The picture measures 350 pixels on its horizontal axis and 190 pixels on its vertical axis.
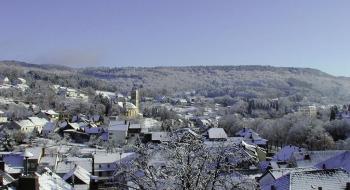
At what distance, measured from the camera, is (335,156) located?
4091cm

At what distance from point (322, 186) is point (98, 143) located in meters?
69.5

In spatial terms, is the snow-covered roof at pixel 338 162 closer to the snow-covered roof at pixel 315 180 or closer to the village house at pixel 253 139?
the snow-covered roof at pixel 315 180

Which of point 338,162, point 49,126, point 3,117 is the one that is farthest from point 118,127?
point 338,162

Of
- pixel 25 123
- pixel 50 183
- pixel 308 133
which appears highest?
pixel 50 183

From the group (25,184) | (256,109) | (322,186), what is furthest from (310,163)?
(256,109)

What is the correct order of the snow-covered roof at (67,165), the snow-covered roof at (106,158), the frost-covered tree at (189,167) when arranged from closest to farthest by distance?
the frost-covered tree at (189,167) → the snow-covered roof at (67,165) → the snow-covered roof at (106,158)

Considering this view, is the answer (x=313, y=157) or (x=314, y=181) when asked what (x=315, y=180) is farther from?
(x=313, y=157)

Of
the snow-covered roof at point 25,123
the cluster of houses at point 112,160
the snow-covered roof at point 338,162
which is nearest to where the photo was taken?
the cluster of houses at point 112,160

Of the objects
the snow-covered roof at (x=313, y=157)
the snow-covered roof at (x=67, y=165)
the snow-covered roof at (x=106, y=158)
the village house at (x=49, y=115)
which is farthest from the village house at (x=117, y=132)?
the snow-covered roof at (x=313, y=157)

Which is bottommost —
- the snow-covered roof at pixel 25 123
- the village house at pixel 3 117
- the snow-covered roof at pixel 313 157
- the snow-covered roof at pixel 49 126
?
the village house at pixel 3 117

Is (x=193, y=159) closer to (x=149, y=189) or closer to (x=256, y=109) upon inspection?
(x=149, y=189)

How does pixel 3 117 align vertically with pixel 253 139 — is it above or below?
below

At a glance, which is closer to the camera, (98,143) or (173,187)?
(173,187)

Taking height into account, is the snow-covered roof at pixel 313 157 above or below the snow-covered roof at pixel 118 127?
above
